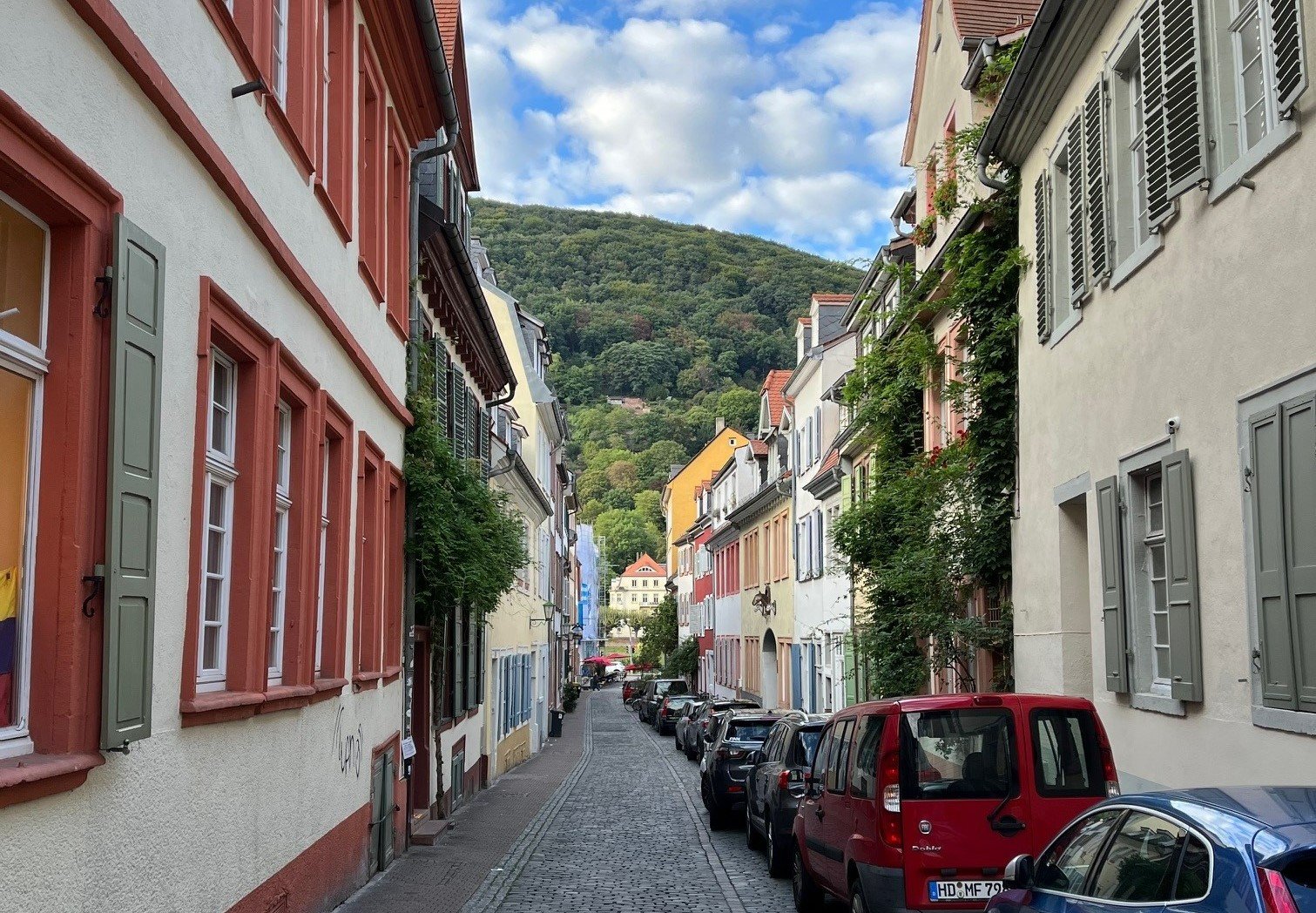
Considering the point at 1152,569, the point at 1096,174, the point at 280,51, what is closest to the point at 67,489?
the point at 280,51

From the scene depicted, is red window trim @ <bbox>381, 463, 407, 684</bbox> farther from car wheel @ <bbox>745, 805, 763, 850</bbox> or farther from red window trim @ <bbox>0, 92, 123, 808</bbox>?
red window trim @ <bbox>0, 92, 123, 808</bbox>

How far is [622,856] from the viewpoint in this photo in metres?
16.5

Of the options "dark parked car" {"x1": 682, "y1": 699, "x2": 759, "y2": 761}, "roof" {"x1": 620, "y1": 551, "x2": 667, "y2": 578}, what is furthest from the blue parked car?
"roof" {"x1": 620, "y1": 551, "x2": 667, "y2": 578}

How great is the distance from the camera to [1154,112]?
9.91 m

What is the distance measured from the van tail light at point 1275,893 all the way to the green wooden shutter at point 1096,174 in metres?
7.63

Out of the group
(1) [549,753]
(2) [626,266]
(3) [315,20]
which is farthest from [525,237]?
(3) [315,20]

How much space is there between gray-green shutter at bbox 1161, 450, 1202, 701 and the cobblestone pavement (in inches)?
178

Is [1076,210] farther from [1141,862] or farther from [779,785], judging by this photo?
[1141,862]

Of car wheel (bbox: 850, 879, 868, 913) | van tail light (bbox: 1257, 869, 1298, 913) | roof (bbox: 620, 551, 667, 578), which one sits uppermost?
roof (bbox: 620, 551, 667, 578)

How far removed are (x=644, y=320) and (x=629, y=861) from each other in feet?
376

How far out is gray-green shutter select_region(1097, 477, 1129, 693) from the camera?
11.1 meters

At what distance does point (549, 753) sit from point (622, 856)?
2251 cm

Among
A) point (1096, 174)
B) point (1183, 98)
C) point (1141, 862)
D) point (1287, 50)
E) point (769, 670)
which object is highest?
point (1096, 174)

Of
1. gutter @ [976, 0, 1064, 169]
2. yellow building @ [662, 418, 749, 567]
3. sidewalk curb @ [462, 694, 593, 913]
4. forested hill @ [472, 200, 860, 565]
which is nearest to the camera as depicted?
gutter @ [976, 0, 1064, 169]
